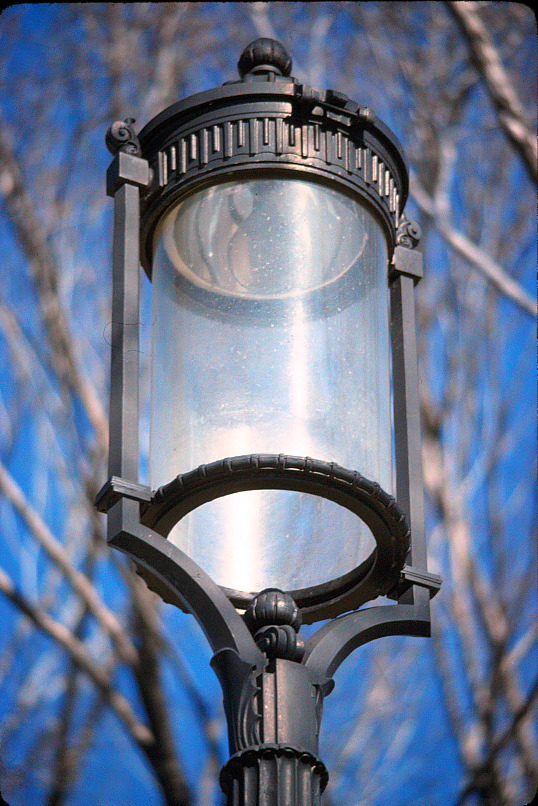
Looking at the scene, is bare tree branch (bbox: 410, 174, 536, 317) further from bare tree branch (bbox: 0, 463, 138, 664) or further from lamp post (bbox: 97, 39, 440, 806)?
lamp post (bbox: 97, 39, 440, 806)

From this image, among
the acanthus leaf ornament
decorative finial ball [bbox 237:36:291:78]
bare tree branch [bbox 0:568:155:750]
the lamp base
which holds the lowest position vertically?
the lamp base

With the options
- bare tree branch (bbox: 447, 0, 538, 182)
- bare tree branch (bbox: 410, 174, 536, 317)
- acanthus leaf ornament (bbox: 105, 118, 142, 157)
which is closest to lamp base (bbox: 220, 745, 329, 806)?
acanthus leaf ornament (bbox: 105, 118, 142, 157)

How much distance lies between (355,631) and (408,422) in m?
0.45

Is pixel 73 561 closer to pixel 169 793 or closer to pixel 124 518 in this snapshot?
pixel 169 793

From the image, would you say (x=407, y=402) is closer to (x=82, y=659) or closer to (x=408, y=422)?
(x=408, y=422)

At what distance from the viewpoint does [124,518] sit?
2.13 metres

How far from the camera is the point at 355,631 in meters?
2.15

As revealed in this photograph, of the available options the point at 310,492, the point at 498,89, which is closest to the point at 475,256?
the point at 498,89

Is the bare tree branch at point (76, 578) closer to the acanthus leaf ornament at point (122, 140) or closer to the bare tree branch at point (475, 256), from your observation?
the bare tree branch at point (475, 256)

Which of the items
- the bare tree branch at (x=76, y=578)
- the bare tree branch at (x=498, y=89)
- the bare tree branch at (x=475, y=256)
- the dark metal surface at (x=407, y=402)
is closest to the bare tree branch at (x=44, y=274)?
the bare tree branch at (x=76, y=578)

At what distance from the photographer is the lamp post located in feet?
7.10

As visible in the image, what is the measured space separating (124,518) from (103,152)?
8071 mm

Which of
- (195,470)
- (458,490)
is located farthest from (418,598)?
(458,490)

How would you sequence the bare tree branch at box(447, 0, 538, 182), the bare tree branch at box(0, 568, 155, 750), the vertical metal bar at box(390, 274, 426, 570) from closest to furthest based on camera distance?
the vertical metal bar at box(390, 274, 426, 570) < the bare tree branch at box(447, 0, 538, 182) < the bare tree branch at box(0, 568, 155, 750)
